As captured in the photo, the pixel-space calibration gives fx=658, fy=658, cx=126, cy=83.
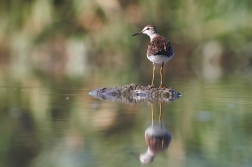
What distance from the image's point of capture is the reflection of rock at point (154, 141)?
3732 mm

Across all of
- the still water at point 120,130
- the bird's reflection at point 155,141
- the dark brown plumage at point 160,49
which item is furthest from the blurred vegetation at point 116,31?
the bird's reflection at point 155,141

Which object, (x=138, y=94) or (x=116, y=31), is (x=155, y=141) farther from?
(x=116, y=31)

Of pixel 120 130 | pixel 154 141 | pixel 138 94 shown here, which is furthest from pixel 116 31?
pixel 154 141

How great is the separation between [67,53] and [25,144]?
11.3 metres

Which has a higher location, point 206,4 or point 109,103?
point 206,4

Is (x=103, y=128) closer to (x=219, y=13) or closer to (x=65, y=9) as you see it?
(x=219, y=13)

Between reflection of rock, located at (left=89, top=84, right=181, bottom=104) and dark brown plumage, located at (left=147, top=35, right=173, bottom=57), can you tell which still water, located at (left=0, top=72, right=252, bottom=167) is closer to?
reflection of rock, located at (left=89, top=84, right=181, bottom=104)

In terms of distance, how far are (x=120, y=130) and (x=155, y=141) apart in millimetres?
516

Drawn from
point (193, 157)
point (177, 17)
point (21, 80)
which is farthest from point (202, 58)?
point (193, 157)

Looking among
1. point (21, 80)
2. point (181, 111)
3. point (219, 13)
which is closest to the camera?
point (181, 111)

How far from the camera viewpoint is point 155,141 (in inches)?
166

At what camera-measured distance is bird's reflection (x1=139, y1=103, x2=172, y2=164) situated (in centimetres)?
373

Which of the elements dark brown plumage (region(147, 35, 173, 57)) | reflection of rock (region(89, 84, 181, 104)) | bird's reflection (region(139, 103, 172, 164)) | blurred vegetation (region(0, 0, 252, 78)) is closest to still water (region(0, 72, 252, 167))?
bird's reflection (region(139, 103, 172, 164))

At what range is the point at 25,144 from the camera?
13.6ft
